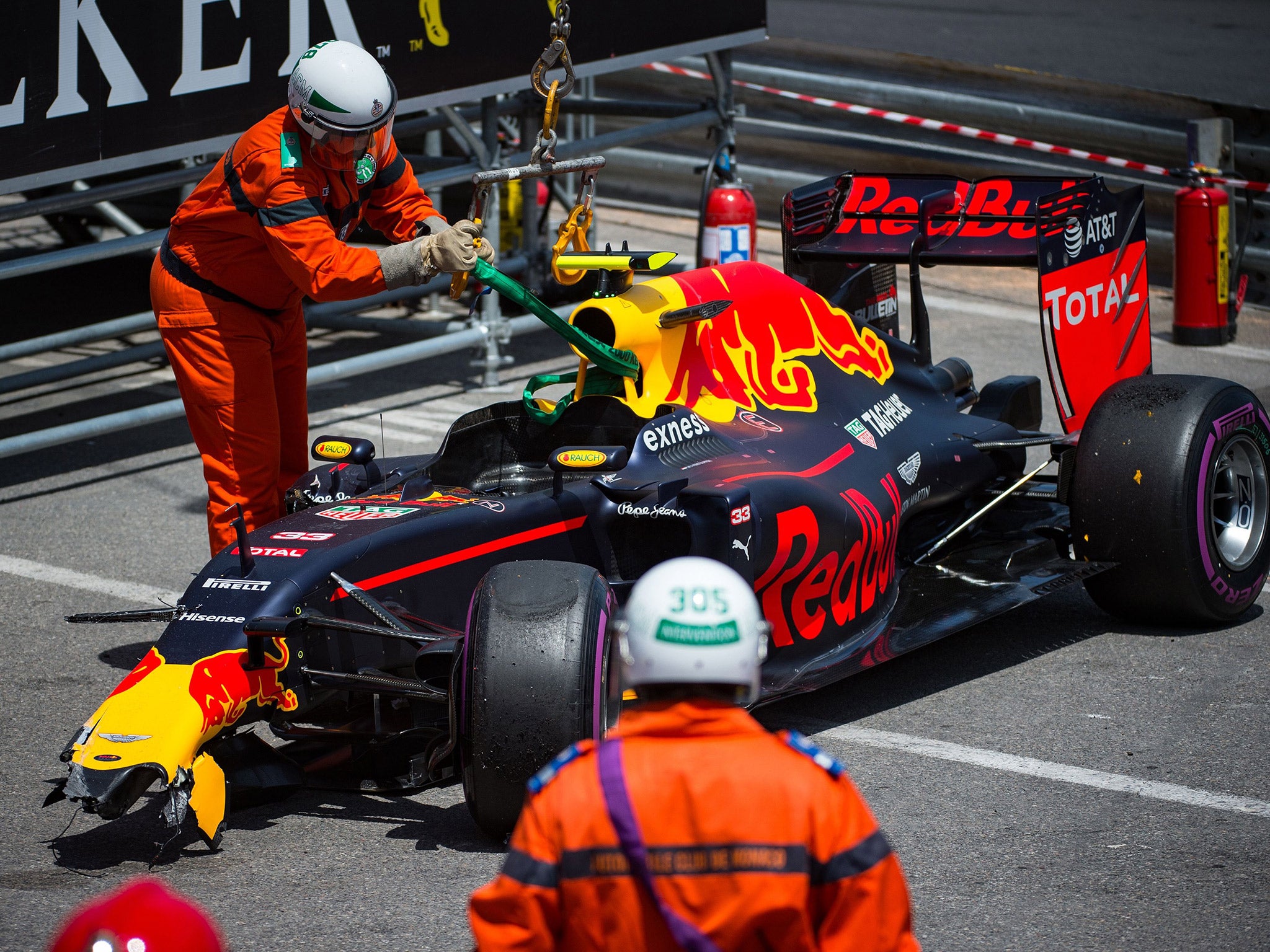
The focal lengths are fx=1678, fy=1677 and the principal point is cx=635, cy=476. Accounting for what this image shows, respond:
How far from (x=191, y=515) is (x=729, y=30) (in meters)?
4.81

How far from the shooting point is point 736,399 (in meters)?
5.80

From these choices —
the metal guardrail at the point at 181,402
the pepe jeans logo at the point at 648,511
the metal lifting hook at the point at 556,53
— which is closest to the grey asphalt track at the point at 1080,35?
the metal guardrail at the point at 181,402

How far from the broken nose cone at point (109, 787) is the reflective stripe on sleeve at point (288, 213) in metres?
2.06

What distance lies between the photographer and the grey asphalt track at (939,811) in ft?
13.2

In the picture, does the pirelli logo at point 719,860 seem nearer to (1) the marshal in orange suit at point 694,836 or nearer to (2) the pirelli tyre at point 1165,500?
(1) the marshal in orange suit at point 694,836

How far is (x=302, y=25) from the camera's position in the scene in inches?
333

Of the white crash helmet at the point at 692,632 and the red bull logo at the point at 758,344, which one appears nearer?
the white crash helmet at the point at 692,632

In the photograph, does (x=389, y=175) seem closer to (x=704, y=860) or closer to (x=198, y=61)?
(x=198, y=61)

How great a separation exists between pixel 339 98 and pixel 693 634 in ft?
11.6

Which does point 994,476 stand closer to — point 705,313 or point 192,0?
point 705,313

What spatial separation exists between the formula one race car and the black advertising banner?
277 centimetres

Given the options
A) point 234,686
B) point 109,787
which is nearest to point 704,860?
point 109,787

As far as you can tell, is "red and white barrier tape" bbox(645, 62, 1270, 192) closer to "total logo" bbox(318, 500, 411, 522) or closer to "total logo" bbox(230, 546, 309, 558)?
"total logo" bbox(318, 500, 411, 522)

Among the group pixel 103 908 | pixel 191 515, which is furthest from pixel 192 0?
pixel 103 908
